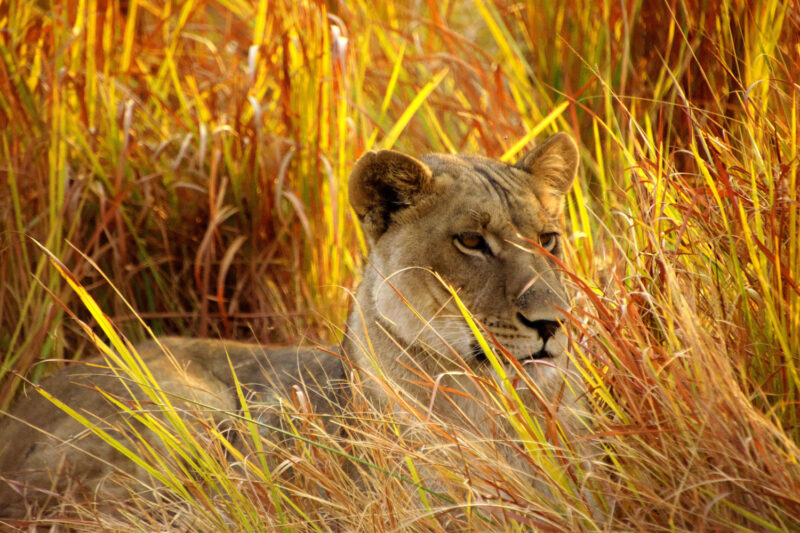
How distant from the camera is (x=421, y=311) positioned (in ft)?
9.60

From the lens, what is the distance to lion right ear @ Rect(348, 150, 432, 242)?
3031 mm

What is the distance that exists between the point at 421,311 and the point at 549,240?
57cm

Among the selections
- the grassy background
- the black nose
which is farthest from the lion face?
the grassy background

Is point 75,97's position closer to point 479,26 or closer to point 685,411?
point 685,411

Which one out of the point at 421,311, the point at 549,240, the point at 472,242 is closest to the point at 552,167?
the point at 549,240

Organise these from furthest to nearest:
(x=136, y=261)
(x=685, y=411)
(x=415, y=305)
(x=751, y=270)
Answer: (x=136, y=261) < (x=415, y=305) < (x=751, y=270) < (x=685, y=411)

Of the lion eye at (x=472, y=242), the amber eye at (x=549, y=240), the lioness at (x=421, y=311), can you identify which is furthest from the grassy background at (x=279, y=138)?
the lion eye at (x=472, y=242)

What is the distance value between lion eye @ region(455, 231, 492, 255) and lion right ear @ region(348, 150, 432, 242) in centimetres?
25

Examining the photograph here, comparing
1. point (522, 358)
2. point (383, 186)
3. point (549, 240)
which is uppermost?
point (383, 186)

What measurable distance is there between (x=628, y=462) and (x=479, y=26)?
810cm

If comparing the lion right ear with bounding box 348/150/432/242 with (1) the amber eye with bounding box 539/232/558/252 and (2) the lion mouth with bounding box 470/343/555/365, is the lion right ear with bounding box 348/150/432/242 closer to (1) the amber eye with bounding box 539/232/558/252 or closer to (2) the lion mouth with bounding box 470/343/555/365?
(1) the amber eye with bounding box 539/232/558/252

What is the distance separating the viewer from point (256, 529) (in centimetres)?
239

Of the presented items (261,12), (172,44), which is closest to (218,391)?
(261,12)

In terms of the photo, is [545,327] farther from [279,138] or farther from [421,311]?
[279,138]
